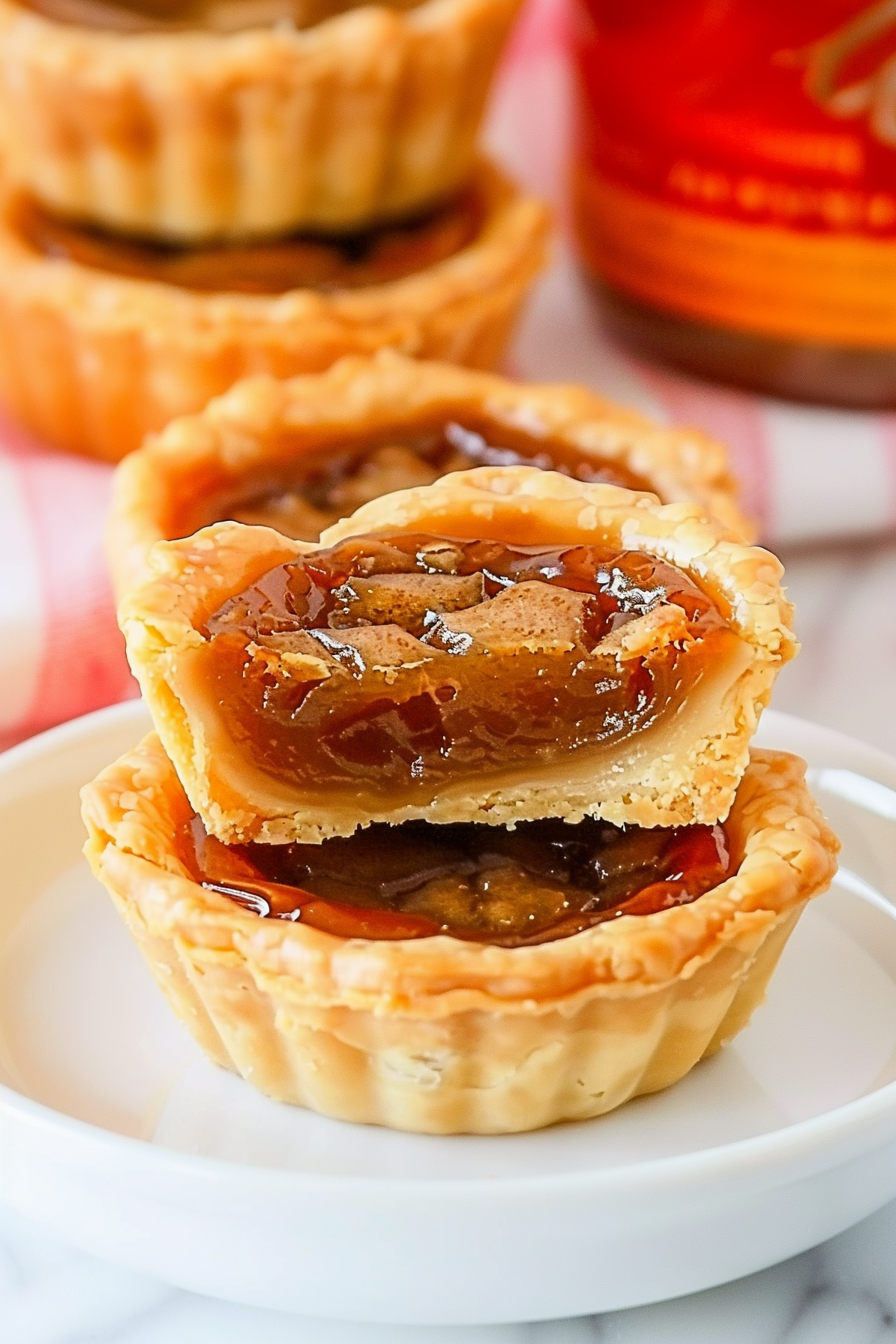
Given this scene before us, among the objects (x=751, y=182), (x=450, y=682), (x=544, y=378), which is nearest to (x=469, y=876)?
(x=450, y=682)

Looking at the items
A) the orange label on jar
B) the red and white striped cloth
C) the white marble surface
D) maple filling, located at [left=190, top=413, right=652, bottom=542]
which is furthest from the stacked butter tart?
the orange label on jar

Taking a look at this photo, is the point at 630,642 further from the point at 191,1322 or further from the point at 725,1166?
the point at 191,1322

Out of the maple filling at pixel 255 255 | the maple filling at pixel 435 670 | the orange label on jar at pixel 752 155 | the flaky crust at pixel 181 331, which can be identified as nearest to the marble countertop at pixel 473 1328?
the maple filling at pixel 435 670

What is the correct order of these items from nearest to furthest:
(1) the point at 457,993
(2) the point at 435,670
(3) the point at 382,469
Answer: (1) the point at 457,993
(2) the point at 435,670
(3) the point at 382,469

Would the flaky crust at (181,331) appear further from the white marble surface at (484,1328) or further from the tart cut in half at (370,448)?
the white marble surface at (484,1328)

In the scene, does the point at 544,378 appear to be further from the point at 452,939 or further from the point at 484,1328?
the point at 484,1328

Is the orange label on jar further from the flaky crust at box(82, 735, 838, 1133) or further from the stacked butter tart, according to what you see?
the flaky crust at box(82, 735, 838, 1133)

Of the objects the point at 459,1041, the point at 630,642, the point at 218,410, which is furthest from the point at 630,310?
the point at 459,1041
